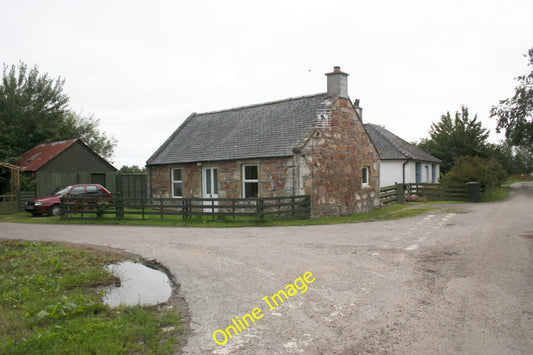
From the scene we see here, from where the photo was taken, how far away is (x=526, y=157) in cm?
9494

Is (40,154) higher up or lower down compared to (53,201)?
higher up

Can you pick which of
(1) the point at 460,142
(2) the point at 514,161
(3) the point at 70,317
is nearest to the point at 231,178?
(3) the point at 70,317

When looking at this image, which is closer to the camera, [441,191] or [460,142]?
[441,191]

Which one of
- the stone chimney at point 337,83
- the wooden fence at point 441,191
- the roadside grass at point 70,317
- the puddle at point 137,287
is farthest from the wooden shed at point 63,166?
Answer: the wooden fence at point 441,191

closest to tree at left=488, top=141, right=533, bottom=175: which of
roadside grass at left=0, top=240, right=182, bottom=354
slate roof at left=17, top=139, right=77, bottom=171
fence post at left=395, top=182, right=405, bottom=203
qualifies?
fence post at left=395, top=182, right=405, bottom=203

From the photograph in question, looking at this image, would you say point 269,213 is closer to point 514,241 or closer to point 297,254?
point 297,254

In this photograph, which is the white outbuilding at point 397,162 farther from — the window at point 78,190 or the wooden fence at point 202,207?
the window at point 78,190

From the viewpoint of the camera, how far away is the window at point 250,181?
1909 cm

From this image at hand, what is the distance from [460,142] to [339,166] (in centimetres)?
2810

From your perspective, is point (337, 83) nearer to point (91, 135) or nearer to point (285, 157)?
point (285, 157)

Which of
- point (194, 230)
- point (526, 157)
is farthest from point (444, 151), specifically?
point (526, 157)

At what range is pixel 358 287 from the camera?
22.6 ft

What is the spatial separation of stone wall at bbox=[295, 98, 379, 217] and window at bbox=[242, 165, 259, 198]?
8.64 feet

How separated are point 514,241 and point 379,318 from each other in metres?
7.25
